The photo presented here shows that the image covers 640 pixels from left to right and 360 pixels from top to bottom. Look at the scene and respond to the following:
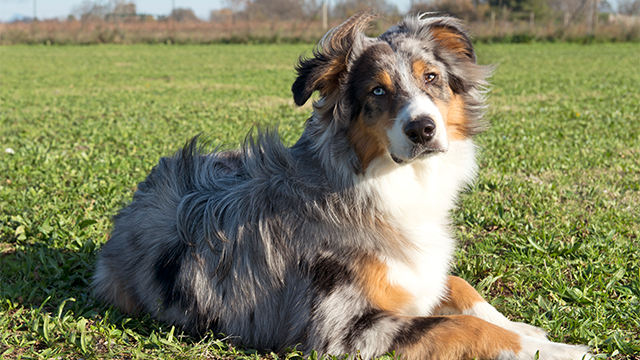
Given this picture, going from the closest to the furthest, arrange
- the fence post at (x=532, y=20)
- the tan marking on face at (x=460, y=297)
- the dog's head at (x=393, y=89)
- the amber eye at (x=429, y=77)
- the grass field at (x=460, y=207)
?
the dog's head at (x=393, y=89) < the amber eye at (x=429, y=77) < the grass field at (x=460, y=207) < the tan marking on face at (x=460, y=297) < the fence post at (x=532, y=20)

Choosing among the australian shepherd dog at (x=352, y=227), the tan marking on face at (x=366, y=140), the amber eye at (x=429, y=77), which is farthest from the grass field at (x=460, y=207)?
the tan marking on face at (x=366, y=140)

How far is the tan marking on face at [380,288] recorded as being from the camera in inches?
128

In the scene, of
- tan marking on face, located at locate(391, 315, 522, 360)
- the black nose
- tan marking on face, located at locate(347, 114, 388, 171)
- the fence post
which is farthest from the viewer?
the fence post

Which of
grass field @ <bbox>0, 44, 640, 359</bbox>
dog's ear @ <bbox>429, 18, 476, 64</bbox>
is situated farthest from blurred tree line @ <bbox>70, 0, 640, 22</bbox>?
dog's ear @ <bbox>429, 18, 476, 64</bbox>

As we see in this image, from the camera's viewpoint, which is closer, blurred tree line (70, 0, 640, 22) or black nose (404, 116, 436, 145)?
black nose (404, 116, 436, 145)

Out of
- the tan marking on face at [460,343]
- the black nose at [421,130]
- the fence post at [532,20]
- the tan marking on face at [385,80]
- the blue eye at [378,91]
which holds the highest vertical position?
the fence post at [532,20]

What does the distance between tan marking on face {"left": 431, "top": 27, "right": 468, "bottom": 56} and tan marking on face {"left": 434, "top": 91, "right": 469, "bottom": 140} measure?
37 cm

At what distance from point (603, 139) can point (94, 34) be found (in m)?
Answer: 44.2

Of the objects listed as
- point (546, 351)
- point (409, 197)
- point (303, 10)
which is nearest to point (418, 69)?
point (409, 197)

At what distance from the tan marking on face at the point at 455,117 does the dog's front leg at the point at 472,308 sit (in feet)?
3.62

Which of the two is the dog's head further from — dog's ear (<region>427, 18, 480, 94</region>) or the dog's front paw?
the dog's front paw

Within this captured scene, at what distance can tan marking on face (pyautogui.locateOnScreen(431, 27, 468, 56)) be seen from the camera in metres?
3.83

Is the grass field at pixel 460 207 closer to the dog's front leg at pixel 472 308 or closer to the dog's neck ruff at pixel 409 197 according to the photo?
the dog's front leg at pixel 472 308

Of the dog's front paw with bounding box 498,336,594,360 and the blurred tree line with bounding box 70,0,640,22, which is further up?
the blurred tree line with bounding box 70,0,640,22
